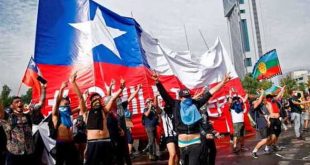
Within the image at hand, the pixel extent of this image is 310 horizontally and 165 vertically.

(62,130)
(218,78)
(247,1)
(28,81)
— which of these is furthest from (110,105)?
(247,1)

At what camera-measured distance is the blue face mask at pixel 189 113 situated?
18.1ft

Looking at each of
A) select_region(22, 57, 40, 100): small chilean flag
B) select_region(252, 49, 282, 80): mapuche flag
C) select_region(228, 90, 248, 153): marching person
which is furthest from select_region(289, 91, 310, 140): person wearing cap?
select_region(22, 57, 40, 100): small chilean flag

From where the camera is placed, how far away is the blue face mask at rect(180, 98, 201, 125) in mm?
5508

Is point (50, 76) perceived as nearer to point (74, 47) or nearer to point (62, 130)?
point (74, 47)

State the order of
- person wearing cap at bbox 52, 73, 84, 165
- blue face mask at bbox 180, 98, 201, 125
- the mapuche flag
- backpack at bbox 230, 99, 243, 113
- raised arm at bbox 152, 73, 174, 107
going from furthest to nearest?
1. the mapuche flag
2. backpack at bbox 230, 99, 243, 113
3. person wearing cap at bbox 52, 73, 84, 165
4. raised arm at bbox 152, 73, 174, 107
5. blue face mask at bbox 180, 98, 201, 125

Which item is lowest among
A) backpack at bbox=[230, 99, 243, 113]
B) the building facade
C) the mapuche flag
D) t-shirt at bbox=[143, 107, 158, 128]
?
t-shirt at bbox=[143, 107, 158, 128]

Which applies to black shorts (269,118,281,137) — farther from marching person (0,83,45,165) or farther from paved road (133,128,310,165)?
marching person (0,83,45,165)

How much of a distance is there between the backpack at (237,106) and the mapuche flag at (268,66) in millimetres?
5466

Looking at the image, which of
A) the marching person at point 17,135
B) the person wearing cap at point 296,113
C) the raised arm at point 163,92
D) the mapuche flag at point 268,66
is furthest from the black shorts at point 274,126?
the marching person at point 17,135

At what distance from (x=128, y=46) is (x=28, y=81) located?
11.0 feet

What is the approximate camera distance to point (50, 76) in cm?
1116

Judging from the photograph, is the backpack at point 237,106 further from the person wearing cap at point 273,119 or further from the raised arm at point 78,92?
the raised arm at point 78,92

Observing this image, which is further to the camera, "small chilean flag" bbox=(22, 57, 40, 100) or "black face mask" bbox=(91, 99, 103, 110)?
"small chilean flag" bbox=(22, 57, 40, 100)

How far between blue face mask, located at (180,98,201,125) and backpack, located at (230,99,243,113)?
5.93 metres
